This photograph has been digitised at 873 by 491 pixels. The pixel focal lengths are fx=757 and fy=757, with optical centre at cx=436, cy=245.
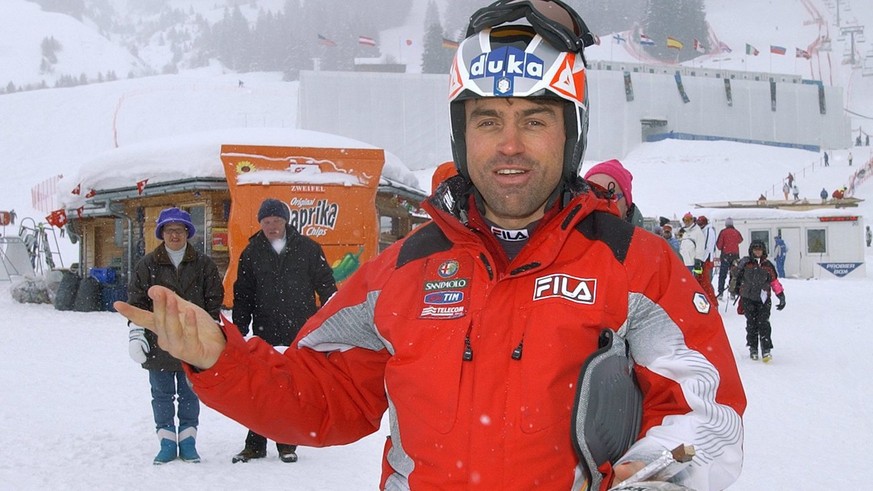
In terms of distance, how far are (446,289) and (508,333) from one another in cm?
24

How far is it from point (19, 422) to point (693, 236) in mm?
11793

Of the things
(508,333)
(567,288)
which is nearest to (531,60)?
(567,288)

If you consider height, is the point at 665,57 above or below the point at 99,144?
above

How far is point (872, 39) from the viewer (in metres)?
119

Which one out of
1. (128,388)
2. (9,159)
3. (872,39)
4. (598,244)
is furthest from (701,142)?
(872,39)

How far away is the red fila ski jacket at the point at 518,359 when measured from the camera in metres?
1.79

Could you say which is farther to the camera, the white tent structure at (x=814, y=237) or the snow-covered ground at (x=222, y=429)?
the white tent structure at (x=814, y=237)

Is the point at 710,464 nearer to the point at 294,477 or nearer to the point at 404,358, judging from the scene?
the point at 404,358

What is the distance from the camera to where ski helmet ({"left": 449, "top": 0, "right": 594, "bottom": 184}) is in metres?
2.16

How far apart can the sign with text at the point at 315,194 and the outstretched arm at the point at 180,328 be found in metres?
12.3

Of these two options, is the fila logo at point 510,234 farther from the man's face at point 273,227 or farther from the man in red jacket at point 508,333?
the man's face at point 273,227

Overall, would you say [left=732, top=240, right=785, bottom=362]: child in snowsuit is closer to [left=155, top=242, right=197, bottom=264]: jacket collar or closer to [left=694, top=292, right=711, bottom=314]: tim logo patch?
[left=155, top=242, right=197, bottom=264]: jacket collar

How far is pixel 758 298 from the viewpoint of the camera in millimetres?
10172

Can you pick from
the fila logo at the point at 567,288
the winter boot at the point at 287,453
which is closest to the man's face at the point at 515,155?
the fila logo at the point at 567,288
